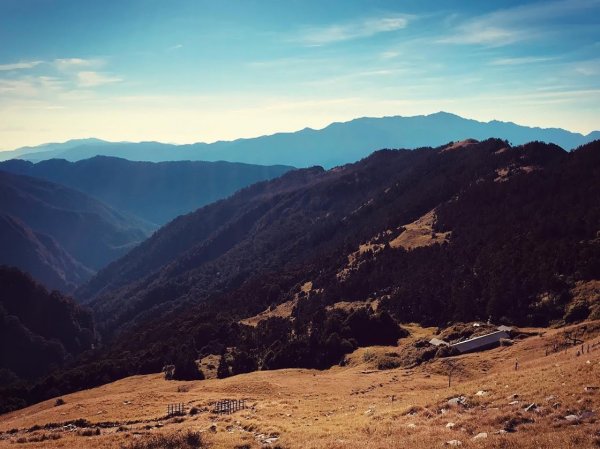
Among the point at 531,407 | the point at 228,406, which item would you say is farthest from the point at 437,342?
the point at 531,407

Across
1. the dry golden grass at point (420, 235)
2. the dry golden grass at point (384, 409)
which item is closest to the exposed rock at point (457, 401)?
the dry golden grass at point (384, 409)

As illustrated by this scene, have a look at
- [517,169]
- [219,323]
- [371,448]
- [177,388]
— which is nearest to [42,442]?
[371,448]

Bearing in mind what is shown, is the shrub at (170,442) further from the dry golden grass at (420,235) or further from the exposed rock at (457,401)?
the dry golden grass at (420,235)

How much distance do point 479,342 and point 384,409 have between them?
2967 centimetres

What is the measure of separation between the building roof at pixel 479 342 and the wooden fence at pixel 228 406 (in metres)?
28.7

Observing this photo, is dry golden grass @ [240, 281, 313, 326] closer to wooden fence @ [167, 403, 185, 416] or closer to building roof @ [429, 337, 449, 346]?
building roof @ [429, 337, 449, 346]

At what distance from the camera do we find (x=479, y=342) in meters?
60.0

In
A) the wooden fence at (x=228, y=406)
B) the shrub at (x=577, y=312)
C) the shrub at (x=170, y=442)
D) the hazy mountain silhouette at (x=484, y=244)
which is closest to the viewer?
the shrub at (x=170, y=442)

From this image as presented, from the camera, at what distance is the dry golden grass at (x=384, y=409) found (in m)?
24.1

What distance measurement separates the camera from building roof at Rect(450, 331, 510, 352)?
5956 cm

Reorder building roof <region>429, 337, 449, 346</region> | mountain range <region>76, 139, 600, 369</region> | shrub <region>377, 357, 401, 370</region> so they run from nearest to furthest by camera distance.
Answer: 1. shrub <region>377, 357, 401, 370</region>
2. building roof <region>429, 337, 449, 346</region>
3. mountain range <region>76, 139, 600, 369</region>

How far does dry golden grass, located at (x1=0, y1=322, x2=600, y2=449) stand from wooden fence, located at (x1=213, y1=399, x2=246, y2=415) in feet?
3.41

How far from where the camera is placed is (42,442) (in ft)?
113

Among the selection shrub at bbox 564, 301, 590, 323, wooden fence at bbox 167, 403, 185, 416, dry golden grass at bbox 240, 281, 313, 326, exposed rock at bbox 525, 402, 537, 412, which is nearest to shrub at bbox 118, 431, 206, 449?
wooden fence at bbox 167, 403, 185, 416
